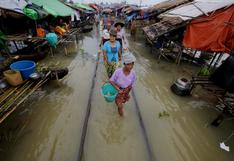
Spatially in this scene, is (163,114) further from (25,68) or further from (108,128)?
(25,68)

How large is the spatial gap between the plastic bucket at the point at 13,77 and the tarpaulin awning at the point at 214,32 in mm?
7401

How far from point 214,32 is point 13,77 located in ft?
26.3

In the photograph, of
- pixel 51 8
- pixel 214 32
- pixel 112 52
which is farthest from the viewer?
pixel 51 8

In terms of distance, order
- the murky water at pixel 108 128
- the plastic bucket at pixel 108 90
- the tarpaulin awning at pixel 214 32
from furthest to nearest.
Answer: the tarpaulin awning at pixel 214 32
the plastic bucket at pixel 108 90
the murky water at pixel 108 128

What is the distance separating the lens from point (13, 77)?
386cm

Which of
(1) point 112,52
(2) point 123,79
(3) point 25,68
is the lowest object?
(3) point 25,68

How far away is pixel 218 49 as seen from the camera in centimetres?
674

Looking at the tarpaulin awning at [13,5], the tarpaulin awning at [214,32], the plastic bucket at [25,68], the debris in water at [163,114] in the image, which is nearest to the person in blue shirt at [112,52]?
the debris in water at [163,114]

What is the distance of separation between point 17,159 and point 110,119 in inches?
94.5

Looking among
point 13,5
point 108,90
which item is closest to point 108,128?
point 108,90

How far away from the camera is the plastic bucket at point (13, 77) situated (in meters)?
3.84

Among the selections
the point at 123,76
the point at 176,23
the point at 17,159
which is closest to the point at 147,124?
the point at 123,76

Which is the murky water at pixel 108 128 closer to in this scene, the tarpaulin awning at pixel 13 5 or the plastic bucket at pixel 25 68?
the plastic bucket at pixel 25 68

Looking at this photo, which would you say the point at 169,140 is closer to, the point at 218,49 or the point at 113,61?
the point at 113,61
